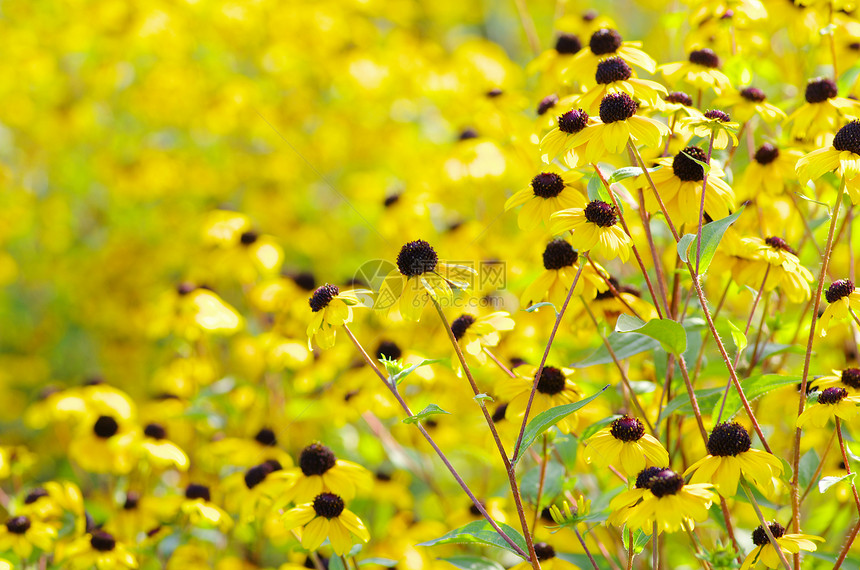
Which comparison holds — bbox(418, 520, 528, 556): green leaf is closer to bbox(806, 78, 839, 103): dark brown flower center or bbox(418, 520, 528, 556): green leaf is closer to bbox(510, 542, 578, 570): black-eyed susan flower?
bbox(510, 542, 578, 570): black-eyed susan flower

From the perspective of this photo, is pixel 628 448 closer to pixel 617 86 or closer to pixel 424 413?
pixel 424 413

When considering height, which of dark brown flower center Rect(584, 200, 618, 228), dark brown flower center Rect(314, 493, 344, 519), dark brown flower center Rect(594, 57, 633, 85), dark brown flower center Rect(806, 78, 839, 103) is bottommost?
dark brown flower center Rect(314, 493, 344, 519)

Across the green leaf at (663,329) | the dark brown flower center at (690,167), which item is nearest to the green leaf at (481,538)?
the green leaf at (663,329)

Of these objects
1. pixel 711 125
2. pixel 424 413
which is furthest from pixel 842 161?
pixel 424 413

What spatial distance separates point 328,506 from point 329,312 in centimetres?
48

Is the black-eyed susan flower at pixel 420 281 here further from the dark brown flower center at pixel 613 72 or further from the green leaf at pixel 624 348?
the dark brown flower center at pixel 613 72

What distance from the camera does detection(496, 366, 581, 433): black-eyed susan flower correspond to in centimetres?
168

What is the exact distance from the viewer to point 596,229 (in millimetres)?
1416

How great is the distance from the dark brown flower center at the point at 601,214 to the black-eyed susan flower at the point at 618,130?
96mm

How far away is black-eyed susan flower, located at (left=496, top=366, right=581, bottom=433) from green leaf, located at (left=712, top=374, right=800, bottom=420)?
1.12 ft

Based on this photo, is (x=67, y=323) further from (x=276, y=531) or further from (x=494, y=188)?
(x=276, y=531)

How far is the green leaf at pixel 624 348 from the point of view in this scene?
5.50 ft

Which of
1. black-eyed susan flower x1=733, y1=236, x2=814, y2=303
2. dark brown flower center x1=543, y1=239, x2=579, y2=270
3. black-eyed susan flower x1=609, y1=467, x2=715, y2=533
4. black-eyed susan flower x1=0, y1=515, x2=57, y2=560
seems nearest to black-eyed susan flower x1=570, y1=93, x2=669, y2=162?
dark brown flower center x1=543, y1=239, x2=579, y2=270

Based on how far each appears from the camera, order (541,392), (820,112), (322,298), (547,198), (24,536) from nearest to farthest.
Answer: (322,298) < (547,198) < (541,392) < (820,112) < (24,536)
